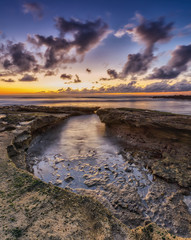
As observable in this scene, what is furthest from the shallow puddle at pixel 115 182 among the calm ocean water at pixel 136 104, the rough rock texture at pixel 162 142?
the calm ocean water at pixel 136 104

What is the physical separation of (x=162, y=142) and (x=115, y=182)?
18.7 ft

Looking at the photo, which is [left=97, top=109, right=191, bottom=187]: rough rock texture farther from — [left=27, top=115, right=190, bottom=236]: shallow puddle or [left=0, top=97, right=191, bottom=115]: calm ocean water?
[left=0, top=97, right=191, bottom=115]: calm ocean water

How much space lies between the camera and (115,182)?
550 centimetres

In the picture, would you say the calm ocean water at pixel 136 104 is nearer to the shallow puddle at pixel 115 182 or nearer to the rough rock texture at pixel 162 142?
the rough rock texture at pixel 162 142

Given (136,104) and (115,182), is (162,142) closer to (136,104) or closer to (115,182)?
(115,182)

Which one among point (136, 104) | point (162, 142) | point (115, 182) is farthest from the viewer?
point (136, 104)

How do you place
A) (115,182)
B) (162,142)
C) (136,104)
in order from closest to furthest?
(115,182)
(162,142)
(136,104)

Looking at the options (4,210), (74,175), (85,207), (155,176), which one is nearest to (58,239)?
(85,207)

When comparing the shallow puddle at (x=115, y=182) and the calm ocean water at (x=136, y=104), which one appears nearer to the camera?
the shallow puddle at (x=115, y=182)

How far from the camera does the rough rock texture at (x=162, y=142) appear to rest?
608 centimetres

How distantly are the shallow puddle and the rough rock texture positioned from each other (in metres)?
0.66

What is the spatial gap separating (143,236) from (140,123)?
892cm

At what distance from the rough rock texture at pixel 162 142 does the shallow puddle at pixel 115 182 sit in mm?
662

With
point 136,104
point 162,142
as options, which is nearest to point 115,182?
point 162,142
